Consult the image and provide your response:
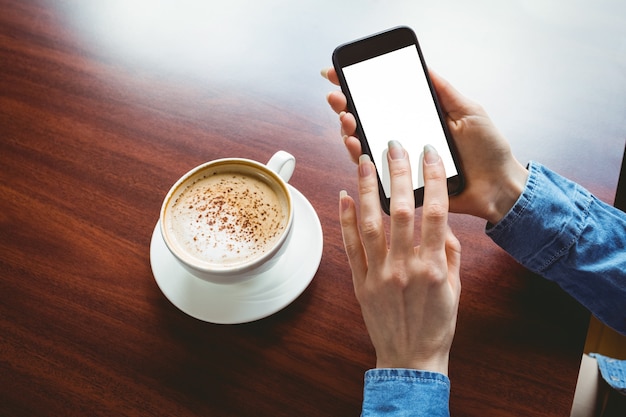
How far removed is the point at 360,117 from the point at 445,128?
133 mm

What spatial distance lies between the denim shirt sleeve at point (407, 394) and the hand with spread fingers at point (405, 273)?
1 cm

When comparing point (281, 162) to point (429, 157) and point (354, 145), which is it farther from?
point (429, 157)

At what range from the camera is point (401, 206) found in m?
0.63

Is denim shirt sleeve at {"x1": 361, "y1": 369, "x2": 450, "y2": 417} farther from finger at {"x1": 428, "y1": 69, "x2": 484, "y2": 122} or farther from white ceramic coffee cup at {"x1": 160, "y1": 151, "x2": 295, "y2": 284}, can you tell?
finger at {"x1": 428, "y1": 69, "x2": 484, "y2": 122}

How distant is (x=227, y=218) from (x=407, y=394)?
13.4 inches

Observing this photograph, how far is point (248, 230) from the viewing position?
0.74m

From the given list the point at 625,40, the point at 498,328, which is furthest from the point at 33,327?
the point at 625,40

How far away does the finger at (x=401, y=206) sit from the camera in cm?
63

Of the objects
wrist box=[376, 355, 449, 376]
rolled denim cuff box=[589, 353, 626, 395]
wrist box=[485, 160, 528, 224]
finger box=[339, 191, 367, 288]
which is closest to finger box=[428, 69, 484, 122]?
wrist box=[485, 160, 528, 224]

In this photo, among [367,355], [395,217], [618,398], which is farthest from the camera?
[618,398]

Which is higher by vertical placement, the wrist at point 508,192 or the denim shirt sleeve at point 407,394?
the wrist at point 508,192

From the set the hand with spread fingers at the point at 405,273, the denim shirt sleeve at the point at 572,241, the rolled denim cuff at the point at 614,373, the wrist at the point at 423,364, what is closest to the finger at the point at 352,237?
the hand with spread fingers at the point at 405,273

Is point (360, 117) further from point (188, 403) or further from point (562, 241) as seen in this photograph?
point (188, 403)

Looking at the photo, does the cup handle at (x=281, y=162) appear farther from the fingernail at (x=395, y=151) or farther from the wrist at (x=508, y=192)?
the wrist at (x=508, y=192)
